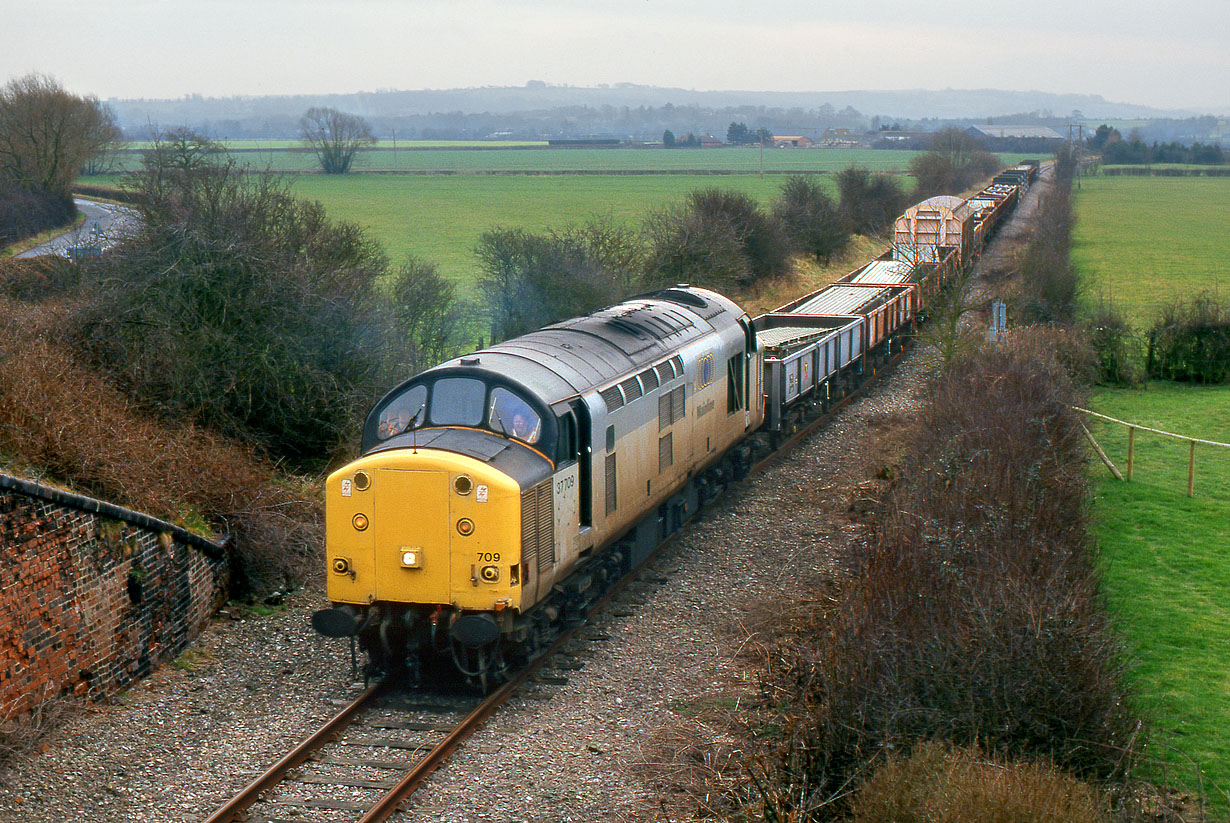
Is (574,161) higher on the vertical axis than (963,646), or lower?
higher

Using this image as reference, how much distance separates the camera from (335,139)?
11438cm

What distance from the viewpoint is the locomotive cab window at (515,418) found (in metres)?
12.3

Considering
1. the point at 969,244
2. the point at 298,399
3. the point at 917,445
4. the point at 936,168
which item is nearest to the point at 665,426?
the point at 917,445

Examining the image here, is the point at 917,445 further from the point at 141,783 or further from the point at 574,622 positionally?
the point at 141,783

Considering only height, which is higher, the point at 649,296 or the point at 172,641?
the point at 649,296

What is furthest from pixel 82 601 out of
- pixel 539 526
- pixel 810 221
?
pixel 810 221

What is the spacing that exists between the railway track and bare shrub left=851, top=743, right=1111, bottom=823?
409 centimetres

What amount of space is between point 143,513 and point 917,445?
11.1 m

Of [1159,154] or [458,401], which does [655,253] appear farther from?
[1159,154]

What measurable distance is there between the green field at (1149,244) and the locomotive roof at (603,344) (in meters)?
24.4

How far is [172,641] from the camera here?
511 inches

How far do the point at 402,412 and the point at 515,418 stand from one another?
136cm

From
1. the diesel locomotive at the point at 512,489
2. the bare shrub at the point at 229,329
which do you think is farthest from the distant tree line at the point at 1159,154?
the diesel locomotive at the point at 512,489

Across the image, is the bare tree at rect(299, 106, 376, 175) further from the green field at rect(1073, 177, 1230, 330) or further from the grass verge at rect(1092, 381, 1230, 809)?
the grass verge at rect(1092, 381, 1230, 809)
